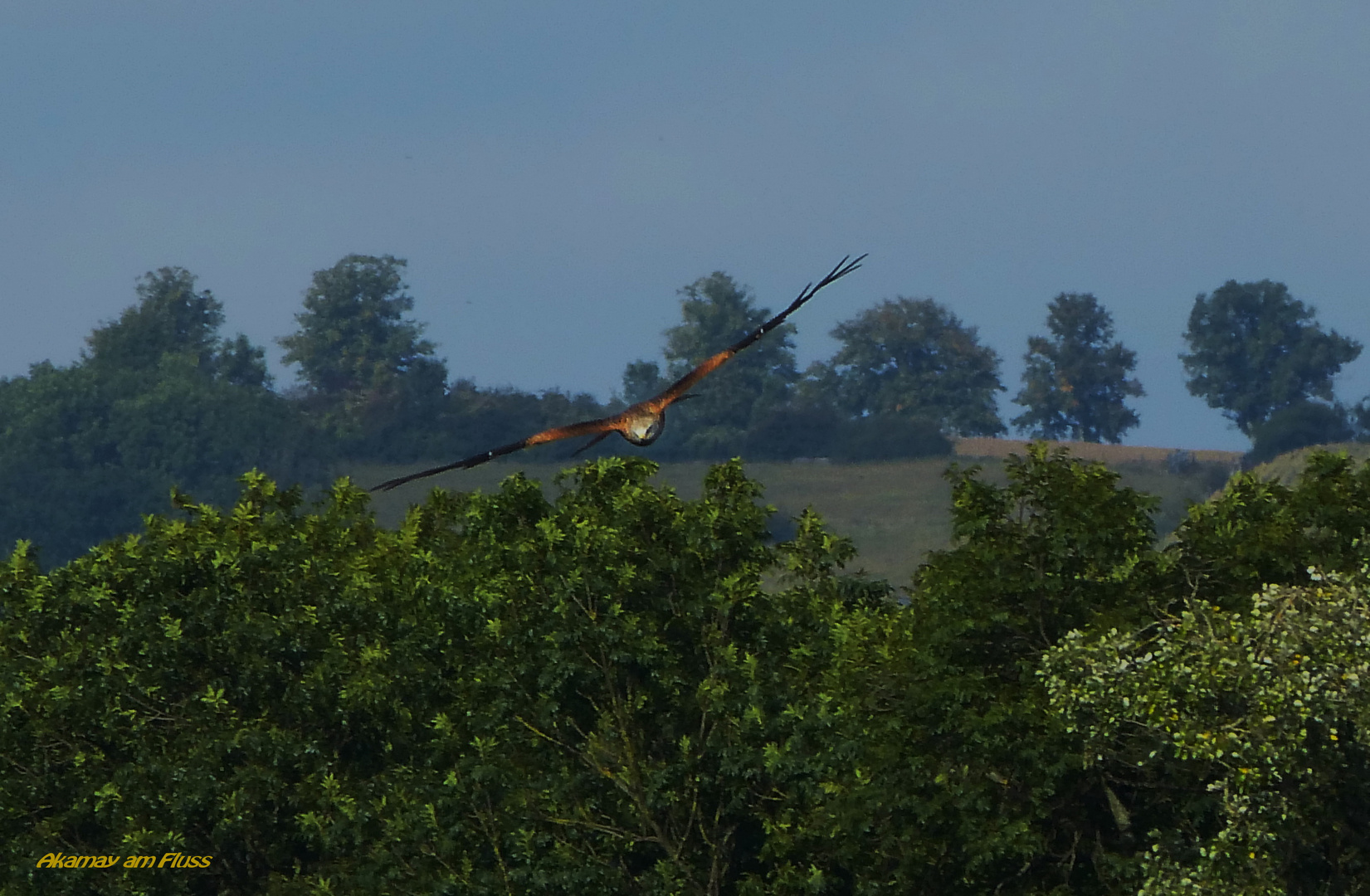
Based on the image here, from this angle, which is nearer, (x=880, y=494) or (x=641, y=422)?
(x=641, y=422)

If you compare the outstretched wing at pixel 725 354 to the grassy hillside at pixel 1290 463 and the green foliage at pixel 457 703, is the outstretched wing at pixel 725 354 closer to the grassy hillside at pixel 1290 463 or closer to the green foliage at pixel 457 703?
the green foliage at pixel 457 703

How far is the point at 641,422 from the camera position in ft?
71.3

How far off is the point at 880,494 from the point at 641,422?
6745 inches

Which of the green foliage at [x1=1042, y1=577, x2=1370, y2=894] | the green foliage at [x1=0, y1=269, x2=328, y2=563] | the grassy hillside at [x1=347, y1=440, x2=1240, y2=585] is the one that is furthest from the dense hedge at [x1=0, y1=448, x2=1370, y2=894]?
the green foliage at [x1=0, y1=269, x2=328, y2=563]

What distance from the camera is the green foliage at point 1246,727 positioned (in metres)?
24.1

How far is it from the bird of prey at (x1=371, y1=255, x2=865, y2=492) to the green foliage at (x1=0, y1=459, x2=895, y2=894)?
951cm

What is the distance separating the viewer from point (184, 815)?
112ft

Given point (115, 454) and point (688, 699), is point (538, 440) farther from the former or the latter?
point (115, 454)

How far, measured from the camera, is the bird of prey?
19.8 meters

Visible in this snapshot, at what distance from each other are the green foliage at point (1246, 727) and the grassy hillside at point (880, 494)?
142m

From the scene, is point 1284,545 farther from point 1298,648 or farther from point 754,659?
point 754,659

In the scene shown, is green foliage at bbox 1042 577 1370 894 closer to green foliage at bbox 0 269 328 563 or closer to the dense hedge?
the dense hedge

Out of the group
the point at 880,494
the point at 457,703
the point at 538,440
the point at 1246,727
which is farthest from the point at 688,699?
the point at 880,494

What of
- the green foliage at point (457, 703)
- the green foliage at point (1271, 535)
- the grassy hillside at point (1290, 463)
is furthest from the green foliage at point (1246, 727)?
the grassy hillside at point (1290, 463)
